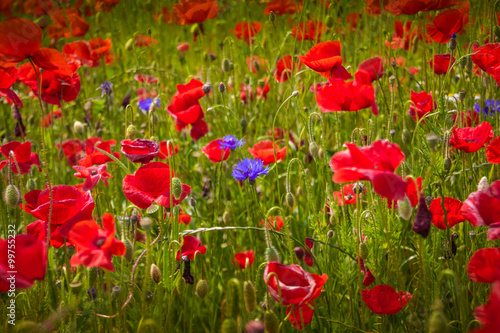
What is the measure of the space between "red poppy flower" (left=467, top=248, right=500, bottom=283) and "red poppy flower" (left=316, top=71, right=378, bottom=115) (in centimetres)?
39

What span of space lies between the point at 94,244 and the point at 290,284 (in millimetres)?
344

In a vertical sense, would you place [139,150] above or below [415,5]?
below

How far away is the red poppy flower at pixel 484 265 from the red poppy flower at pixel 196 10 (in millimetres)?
1511

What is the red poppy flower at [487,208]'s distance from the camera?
27.2 inches

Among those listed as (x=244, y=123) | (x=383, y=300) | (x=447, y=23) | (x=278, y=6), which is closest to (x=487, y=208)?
(x=383, y=300)

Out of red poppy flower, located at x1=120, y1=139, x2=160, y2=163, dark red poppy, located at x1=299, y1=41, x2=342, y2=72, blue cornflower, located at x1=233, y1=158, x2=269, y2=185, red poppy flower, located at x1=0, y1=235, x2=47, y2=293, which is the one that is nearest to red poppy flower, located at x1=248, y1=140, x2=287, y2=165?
blue cornflower, located at x1=233, y1=158, x2=269, y2=185

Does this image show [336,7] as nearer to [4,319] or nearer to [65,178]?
[65,178]

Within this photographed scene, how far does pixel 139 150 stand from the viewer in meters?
1.05

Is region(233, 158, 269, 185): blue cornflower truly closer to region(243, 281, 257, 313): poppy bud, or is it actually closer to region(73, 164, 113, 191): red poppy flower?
region(73, 164, 113, 191): red poppy flower

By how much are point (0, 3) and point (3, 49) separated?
2633mm

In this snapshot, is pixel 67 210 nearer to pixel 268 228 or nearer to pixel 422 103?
pixel 268 228

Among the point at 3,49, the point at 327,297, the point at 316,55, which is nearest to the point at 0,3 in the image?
the point at 3,49

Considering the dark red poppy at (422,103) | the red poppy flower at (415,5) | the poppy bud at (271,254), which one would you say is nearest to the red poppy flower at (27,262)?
the poppy bud at (271,254)

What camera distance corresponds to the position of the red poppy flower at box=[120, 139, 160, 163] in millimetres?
1028
